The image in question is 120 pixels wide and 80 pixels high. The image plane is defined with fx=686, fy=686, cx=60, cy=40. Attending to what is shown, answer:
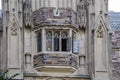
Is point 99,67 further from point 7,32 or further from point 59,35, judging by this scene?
point 7,32

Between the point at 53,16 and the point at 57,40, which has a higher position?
the point at 53,16

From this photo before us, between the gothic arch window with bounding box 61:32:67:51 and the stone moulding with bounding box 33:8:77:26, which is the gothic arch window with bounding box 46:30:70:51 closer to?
the gothic arch window with bounding box 61:32:67:51

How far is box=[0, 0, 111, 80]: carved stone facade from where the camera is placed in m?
33.3

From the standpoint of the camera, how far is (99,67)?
33.5 meters

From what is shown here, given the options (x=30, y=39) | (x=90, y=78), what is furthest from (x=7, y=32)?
(x=90, y=78)

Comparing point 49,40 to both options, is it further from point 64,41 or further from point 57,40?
point 64,41

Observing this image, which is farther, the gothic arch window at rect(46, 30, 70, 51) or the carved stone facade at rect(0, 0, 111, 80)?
the gothic arch window at rect(46, 30, 70, 51)

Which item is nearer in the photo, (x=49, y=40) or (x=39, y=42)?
(x=49, y=40)

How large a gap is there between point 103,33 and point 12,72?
16.2 feet

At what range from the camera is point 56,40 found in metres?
34.0

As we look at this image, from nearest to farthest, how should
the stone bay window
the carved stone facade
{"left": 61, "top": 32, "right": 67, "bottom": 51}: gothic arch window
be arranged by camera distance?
1. the carved stone facade
2. the stone bay window
3. {"left": 61, "top": 32, "right": 67, "bottom": 51}: gothic arch window

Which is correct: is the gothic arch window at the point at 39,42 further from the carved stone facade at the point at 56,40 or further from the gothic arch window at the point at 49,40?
the gothic arch window at the point at 49,40

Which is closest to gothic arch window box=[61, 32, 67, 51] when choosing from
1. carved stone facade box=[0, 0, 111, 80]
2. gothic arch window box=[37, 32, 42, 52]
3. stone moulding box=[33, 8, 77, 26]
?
carved stone facade box=[0, 0, 111, 80]

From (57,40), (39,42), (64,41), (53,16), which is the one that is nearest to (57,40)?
(57,40)
